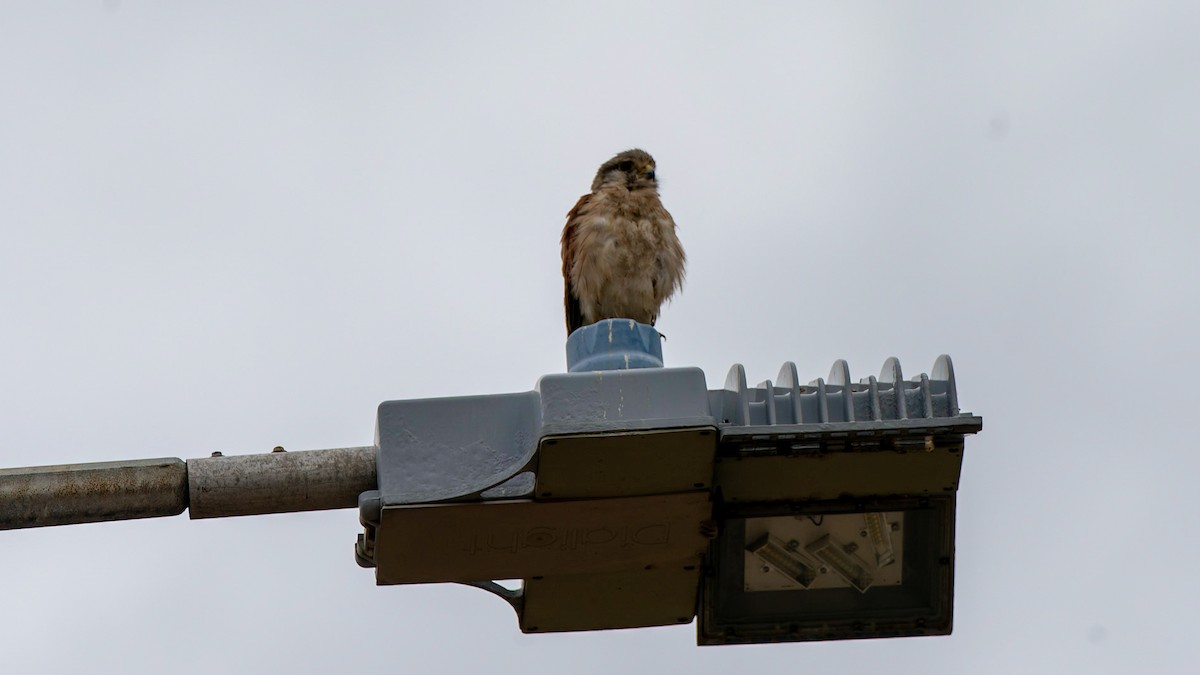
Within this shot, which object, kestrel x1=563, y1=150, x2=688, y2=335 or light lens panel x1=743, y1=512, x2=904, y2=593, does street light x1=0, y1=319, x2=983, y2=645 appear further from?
kestrel x1=563, y1=150, x2=688, y2=335

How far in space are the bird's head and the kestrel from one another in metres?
0.15

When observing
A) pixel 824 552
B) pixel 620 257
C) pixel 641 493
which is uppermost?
pixel 620 257

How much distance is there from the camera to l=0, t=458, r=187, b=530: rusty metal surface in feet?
12.1

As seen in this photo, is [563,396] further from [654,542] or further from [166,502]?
[166,502]

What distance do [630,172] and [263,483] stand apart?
18.2 feet

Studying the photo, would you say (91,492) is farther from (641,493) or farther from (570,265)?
(570,265)

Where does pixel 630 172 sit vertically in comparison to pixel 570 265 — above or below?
above

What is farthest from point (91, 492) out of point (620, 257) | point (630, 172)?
point (630, 172)

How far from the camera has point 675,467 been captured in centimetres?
388

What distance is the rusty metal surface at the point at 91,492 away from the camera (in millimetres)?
3695

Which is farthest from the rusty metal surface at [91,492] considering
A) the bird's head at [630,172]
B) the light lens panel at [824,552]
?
the bird's head at [630,172]

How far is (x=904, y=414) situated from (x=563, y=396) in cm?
91

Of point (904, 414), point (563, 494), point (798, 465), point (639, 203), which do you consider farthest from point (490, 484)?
point (639, 203)

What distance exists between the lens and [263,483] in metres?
3.75
